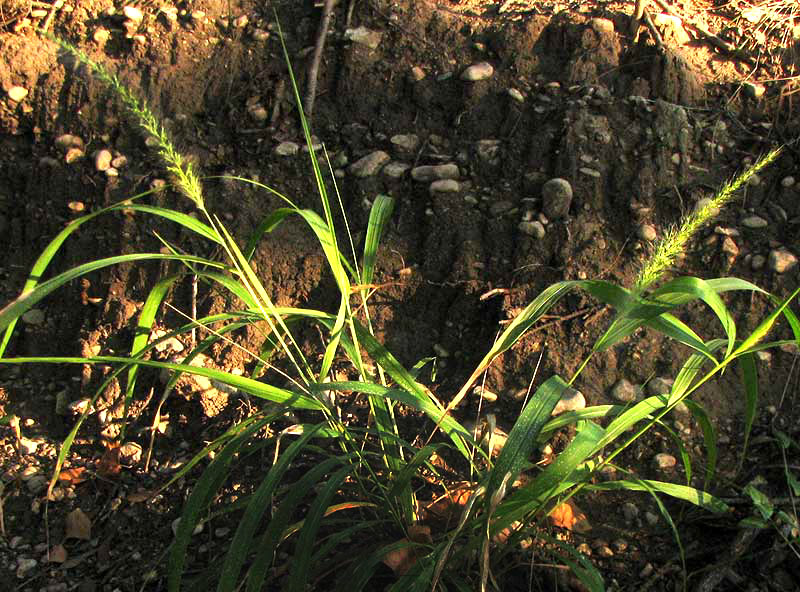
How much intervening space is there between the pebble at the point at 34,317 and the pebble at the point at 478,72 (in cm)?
127

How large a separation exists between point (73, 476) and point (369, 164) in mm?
1015

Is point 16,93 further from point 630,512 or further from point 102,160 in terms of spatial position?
point 630,512

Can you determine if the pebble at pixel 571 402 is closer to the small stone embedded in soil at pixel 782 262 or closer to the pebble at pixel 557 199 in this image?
the pebble at pixel 557 199

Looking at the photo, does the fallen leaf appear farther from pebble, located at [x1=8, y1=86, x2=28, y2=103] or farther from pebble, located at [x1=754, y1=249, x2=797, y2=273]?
pebble, located at [x1=754, y1=249, x2=797, y2=273]

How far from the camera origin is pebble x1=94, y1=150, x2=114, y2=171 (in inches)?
75.5

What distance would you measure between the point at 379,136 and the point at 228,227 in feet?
1.54

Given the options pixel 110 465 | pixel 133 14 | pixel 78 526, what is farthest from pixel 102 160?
pixel 78 526

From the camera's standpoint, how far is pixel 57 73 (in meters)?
2.03

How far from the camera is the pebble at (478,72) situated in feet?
6.29

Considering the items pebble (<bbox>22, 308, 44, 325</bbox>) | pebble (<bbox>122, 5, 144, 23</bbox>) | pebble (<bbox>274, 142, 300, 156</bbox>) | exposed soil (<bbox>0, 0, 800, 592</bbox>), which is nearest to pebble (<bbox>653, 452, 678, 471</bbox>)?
exposed soil (<bbox>0, 0, 800, 592</bbox>)

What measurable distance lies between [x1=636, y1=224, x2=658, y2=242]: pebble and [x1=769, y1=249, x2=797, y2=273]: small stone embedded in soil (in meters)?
0.27

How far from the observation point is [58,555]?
56.4 inches

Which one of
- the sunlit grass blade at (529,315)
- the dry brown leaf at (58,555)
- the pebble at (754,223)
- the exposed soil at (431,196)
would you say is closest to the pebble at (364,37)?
the exposed soil at (431,196)

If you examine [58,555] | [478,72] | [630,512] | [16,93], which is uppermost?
[478,72]
